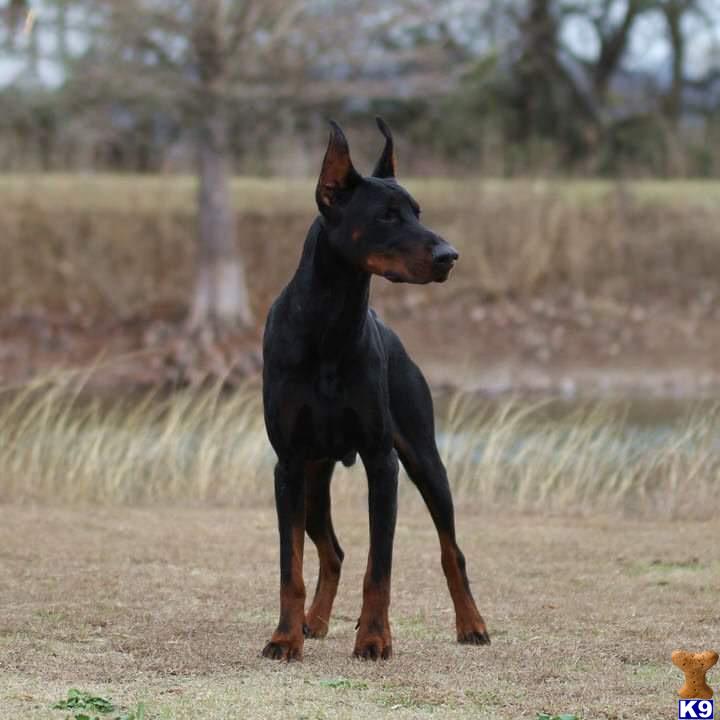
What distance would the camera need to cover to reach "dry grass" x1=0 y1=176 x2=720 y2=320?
2559cm

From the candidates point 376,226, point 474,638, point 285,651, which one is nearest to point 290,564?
point 285,651

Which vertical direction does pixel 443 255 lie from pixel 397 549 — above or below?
above

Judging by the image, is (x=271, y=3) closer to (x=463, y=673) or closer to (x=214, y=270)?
(x=214, y=270)

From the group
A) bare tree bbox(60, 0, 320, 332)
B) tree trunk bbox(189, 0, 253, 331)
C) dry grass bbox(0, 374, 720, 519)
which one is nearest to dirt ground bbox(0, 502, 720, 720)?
dry grass bbox(0, 374, 720, 519)

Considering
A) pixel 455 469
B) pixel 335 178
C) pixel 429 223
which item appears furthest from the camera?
pixel 429 223

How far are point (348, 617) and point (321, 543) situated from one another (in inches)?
24.8

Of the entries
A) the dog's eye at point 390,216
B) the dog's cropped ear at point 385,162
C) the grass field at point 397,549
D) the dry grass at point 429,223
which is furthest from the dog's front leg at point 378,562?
the dry grass at point 429,223

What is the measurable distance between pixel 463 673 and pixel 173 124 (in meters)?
18.9

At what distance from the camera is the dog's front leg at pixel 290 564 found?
19.8ft

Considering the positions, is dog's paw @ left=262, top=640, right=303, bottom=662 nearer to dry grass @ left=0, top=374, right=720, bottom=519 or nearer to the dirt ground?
the dirt ground

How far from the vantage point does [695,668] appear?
4.78 m

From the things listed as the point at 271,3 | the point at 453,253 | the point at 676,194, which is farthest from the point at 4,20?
the point at 453,253

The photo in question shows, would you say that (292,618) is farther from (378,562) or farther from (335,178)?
(335,178)

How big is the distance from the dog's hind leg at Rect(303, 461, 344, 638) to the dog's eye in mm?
1266
